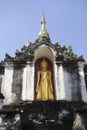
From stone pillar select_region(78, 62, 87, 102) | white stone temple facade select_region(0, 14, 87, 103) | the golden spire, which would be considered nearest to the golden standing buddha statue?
white stone temple facade select_region(0, 14, 87, 103)

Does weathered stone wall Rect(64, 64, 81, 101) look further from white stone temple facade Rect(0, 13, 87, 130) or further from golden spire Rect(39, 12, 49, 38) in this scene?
golden spire Rect(39, 12, 49, 38)

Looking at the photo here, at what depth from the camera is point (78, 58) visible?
15.0 meters

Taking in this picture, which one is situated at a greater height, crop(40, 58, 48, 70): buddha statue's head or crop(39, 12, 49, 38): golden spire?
crop(39, 12, 49, 38): golden spire

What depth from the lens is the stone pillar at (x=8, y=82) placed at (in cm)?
1352

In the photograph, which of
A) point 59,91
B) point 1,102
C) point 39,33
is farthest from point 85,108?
point 39,33

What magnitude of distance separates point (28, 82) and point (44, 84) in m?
0.96

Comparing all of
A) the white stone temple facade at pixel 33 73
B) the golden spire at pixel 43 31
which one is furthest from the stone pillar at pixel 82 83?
the golden spire at pixel 43 31

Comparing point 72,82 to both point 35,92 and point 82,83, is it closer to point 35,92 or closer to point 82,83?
point 82,83

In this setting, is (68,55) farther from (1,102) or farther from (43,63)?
(1,102)

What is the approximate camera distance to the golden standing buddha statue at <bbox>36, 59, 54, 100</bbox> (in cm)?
1392

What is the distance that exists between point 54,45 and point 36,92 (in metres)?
2.97

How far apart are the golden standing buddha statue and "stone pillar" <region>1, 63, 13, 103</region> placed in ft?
4.44

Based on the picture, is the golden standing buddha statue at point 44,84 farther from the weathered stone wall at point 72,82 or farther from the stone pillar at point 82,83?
the stone pillar at point 82,83

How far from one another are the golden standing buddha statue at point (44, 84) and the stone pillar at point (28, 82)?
0.47 metres
